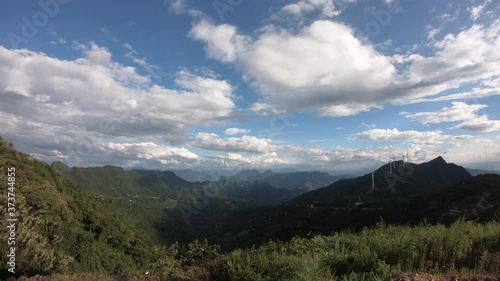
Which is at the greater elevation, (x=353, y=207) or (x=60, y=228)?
(x=60, y=228)

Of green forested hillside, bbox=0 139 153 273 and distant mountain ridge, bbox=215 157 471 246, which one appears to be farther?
distant mountain ridge, bbox=215 157 471 246

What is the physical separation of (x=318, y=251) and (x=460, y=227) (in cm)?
344

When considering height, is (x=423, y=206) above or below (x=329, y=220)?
above

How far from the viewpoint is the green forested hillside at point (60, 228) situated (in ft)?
117

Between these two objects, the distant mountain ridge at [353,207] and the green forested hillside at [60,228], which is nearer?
the green forested hillside at [60,228]

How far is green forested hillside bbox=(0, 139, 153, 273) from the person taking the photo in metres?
35.7

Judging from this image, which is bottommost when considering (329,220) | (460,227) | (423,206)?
(329,220)

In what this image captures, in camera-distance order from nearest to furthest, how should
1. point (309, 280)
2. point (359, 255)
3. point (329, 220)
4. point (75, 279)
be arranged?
1. point (309, 280)
2. point (359, 255)
3. point (75, 279)
4. point (329, 220)

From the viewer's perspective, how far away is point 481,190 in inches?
2857

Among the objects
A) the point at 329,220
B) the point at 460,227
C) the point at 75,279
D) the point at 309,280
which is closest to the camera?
the point at 309,280

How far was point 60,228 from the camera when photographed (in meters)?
54.2

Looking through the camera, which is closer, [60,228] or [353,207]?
[60,228]

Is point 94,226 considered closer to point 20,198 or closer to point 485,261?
point 20,198

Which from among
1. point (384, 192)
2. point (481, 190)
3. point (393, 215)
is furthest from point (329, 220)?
point (384, 192)
